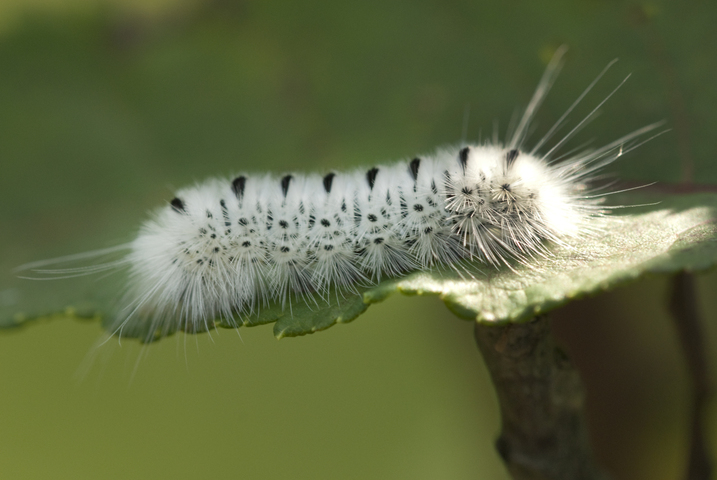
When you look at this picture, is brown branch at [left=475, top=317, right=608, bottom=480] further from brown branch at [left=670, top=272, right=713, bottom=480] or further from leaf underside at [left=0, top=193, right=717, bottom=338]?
brown branch at [left=670, top=272, right=713, bottom=480]

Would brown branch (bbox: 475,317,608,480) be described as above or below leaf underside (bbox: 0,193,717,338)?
below

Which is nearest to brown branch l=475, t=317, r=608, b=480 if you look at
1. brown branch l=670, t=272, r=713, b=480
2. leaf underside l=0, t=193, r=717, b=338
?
leaf underside l=0, t=193, r=717, b=338

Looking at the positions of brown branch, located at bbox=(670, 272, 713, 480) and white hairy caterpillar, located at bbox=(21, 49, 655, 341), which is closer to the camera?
brown branch, located at bbox=(670, 272, 713, 480)

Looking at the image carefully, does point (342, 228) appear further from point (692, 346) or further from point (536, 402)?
point (692, 346)

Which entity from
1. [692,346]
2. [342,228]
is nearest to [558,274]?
[692,346]

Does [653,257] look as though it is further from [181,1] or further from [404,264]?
[181,1]

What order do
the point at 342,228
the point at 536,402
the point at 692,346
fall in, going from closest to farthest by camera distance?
the point at 536,402 → the point at 692,346 → the point at 342,228

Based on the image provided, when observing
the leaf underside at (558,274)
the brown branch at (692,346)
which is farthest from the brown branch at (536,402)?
the brown branch at (692,346)
